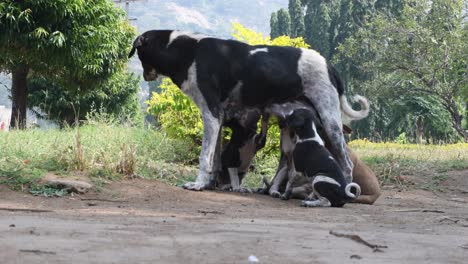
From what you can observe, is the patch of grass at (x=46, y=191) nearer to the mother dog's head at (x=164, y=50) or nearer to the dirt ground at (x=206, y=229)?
the dirt ground at (x=206, y=229)

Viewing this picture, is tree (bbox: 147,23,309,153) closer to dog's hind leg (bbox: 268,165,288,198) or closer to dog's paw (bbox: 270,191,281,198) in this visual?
dog's hind leg (bbox: 268,165,288,198)

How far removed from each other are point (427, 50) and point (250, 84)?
25.4m

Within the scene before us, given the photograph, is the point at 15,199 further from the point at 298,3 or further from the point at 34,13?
the point at 298,3

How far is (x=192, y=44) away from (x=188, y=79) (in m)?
0.51

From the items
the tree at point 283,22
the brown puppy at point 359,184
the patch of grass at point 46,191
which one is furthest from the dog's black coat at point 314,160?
the tree at point 283,22

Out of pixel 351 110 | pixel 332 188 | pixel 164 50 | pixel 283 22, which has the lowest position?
pixel 332 188

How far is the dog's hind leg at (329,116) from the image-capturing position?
28.8ft

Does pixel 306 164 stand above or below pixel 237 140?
below

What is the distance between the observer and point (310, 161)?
805 cm

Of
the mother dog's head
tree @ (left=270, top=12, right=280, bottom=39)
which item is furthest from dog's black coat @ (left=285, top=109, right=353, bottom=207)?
tree @ (left=270, top=12, right=280, bottom=39)

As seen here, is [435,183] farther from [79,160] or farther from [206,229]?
[206,229]

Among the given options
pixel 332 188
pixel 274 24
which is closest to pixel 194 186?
pixel 332 188

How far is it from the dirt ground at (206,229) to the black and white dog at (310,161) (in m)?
0.22

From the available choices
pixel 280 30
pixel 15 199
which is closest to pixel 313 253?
pixel 15 199
